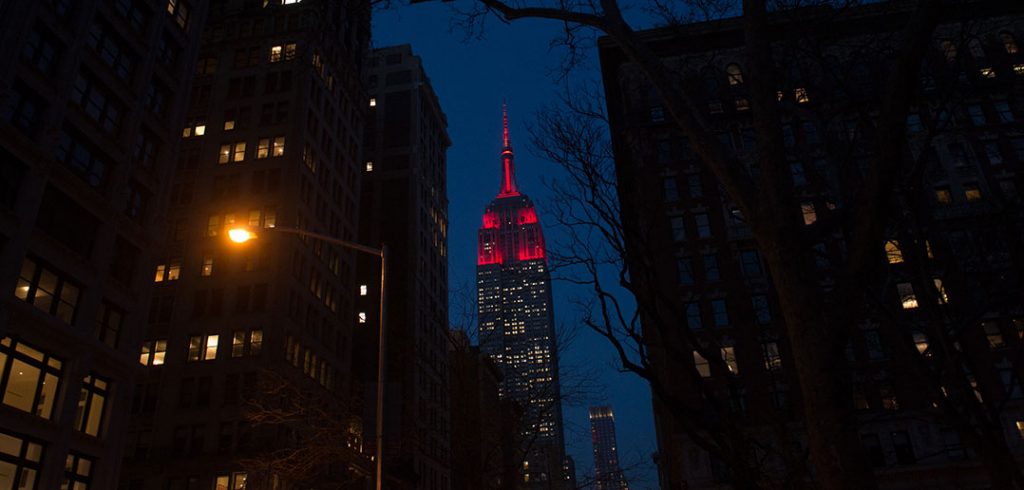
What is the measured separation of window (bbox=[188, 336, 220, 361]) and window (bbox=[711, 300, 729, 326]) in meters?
39.0

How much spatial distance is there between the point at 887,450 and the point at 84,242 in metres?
48.7

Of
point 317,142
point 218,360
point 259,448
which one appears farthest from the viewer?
point 317,142

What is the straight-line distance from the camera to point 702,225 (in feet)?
172

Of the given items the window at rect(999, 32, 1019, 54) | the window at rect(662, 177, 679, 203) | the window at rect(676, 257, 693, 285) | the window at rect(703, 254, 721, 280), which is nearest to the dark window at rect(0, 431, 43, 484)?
the window at rect(676, 257, 693, 285)

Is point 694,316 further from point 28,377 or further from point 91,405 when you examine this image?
point 28,377

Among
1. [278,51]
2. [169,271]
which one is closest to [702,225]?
[278,51]

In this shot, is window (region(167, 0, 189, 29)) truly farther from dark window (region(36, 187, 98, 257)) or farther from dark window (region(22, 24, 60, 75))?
dark window (region(36, 187, 98, 257))

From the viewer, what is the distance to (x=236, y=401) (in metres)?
51.5

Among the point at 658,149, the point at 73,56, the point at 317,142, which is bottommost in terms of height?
the point at 73,56

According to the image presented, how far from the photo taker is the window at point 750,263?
4981cm

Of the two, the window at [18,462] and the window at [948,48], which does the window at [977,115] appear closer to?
the window at [948,48]

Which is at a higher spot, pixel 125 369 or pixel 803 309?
pixel 125 369

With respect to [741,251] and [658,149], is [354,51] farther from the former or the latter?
[741,251]

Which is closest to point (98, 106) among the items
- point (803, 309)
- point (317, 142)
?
point (317, 142)
